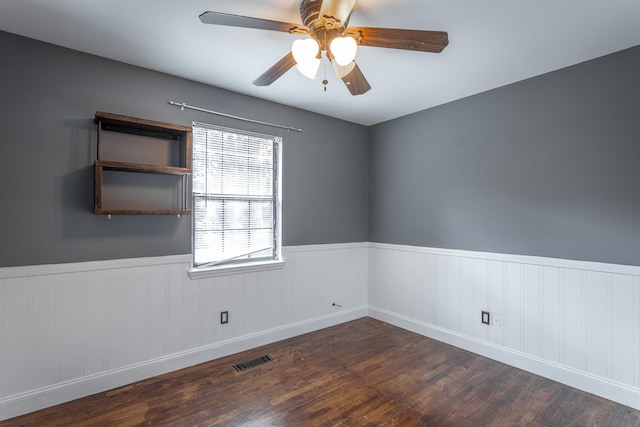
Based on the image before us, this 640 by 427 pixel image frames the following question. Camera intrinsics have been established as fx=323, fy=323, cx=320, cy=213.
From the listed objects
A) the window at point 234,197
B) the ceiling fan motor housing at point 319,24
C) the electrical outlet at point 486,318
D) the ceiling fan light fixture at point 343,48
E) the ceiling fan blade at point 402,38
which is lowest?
the electrical outlet at point 486,318

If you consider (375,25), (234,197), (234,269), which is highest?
(375,25)

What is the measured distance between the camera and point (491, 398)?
2.38 meters

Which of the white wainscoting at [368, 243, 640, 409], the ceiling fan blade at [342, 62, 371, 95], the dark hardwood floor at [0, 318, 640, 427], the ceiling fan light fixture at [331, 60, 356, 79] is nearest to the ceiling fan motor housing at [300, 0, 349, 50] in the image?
the ceiling fan light fixture at [331, 60, 356, 79]

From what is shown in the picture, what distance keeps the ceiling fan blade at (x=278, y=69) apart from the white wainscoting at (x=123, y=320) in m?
1.64

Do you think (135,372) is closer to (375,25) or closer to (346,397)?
(346,397)

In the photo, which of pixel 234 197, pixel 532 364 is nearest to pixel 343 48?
pixel 234 197

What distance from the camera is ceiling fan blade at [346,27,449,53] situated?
1669 mm

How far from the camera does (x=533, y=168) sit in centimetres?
280

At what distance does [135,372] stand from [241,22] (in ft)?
8.62

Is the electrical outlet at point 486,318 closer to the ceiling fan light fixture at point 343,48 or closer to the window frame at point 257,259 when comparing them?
the window frame at point 257,259

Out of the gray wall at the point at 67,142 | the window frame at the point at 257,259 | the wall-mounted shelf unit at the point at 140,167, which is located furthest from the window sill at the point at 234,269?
the wall-mounted shelf unit at the point at 140,167

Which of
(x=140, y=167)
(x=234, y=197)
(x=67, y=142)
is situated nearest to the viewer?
(x=67, y=142)

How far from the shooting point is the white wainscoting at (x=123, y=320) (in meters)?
2.16

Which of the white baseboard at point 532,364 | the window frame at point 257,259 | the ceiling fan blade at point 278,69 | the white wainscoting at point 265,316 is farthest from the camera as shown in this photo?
the window frame at point 257,259
